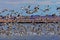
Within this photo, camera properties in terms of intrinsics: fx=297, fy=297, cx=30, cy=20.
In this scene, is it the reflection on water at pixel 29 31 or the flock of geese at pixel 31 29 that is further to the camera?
the flock of geese at pixel 31 29

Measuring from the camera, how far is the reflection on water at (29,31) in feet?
29.0

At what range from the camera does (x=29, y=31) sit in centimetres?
961

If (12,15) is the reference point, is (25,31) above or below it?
below

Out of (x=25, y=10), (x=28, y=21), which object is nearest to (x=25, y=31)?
(x=28, y=21)

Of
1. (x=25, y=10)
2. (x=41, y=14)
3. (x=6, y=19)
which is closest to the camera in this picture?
(x=25, y=10)

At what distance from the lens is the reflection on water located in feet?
29.0

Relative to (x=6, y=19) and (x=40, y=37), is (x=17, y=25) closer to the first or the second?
(x=6, y=19)

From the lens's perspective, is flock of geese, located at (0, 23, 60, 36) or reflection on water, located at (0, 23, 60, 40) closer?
reflection on water, located at (0, 23, 60, 40)

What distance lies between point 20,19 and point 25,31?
0.74m

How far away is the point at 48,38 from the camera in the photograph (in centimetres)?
870

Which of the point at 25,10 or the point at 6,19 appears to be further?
the point at 6,19

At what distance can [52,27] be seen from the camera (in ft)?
31.4

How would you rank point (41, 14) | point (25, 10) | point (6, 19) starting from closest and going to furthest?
point (25, 10)
point (41, 14)
point (6, 19)

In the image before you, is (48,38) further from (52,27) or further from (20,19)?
(20,19)
